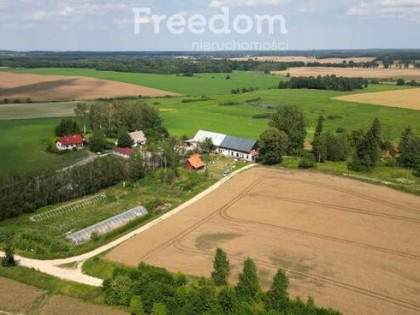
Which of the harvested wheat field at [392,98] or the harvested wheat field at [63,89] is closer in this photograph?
the harvested wheat field at [392,98]

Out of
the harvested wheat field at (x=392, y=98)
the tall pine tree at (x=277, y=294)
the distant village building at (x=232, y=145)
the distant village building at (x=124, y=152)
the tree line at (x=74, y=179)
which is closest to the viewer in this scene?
the tall pine tree at (x=277, y=294)

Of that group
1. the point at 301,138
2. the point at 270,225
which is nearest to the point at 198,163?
the point at 301,138

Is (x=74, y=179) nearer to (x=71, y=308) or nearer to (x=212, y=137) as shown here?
(x=71, y=308)

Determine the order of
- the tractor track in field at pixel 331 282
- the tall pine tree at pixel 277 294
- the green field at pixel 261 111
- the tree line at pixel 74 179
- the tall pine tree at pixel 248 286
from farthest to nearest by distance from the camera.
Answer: the green field at pixel 261 111 < the tree line at pixel 74 179 < the tractor track in field at pixel 331 282 < the tall pine tree at pixel 248 286 < the tall pine tree at pixel 277 294

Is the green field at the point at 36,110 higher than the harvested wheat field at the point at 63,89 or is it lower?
lower

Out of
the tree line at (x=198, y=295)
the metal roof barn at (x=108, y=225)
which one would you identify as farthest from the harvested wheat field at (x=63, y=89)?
the tree line at (x=198, y=295)

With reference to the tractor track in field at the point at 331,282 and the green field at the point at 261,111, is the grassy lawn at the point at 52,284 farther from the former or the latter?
the green field at the point at 261,111
